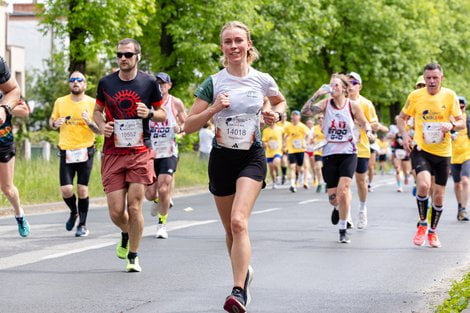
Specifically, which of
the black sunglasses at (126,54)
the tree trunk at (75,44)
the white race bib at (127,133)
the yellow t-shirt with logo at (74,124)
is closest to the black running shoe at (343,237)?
the yellow t-shirt with logo at (74,124)

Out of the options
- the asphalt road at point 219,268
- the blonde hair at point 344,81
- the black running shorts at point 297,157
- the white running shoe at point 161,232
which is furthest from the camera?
the black running shorts at point 297,157

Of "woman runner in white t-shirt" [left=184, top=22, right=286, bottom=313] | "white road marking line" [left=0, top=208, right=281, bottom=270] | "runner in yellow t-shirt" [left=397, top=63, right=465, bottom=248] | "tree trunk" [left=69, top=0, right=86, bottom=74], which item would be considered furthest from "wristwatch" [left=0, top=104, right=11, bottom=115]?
"tree trunk" [left=69, top=0, right=86, bottom=74]

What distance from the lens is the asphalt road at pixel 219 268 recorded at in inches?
323

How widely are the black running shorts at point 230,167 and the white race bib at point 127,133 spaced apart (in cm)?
212

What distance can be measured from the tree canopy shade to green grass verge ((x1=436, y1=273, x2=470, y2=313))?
65.2 ft

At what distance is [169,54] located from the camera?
118 ft

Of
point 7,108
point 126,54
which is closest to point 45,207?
point 126,54

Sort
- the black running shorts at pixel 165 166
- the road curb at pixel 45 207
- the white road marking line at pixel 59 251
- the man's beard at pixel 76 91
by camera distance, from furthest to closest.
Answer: the road curb at pixel 45 207 < the black running shorts at pixel 165 166 < the man's beard at pixel 76 91 < the white road marking line at pixel 59 251

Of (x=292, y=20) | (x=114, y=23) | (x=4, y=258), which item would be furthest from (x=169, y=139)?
(x=292, y=20)

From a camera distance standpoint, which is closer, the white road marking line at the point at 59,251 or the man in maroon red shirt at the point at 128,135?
the man in maroon red shirt at the point at 128,135

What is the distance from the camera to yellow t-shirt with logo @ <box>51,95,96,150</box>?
13484 millimetres

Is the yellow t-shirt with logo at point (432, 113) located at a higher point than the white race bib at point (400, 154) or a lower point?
higher

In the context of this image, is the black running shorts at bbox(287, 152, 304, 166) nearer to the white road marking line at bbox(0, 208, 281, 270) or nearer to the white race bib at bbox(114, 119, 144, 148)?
the white road marking line at bbox(0, 208, 281, 270)

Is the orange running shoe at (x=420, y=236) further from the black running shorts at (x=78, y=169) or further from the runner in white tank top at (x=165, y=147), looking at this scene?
the black running shorts at (x=78, y=169)
